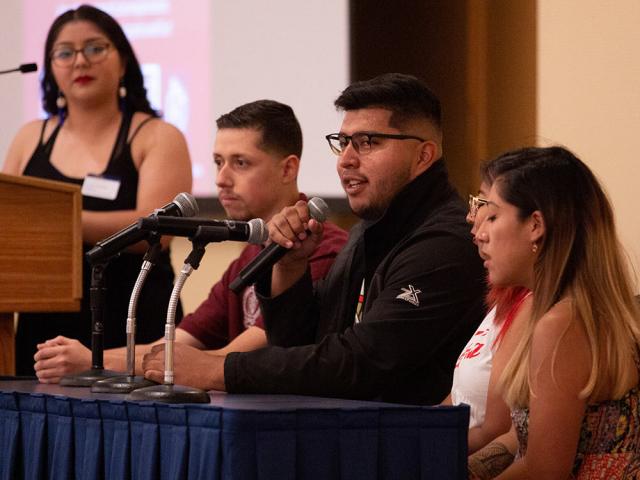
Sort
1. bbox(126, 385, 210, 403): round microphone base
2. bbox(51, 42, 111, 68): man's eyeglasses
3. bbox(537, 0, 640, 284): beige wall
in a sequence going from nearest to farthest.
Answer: bbox(126, 385, 210, 403): round microphone base
bbox(537, 0, 640, 284): beige wall
bbox(51, 42, 111, 68): man's eyeglasses

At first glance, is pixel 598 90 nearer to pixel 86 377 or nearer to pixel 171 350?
pixel 86 377

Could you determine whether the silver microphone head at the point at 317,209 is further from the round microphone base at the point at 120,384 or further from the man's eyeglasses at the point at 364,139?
the round microphone base at the point at 120,384

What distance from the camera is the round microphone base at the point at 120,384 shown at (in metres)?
2.39

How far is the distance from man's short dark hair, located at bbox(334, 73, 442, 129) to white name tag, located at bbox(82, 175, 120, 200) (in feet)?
3.24

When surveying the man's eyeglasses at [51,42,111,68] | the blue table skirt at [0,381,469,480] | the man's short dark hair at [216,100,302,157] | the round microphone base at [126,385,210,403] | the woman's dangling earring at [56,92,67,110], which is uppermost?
the man's eyeglasses at [51,42,111,68]

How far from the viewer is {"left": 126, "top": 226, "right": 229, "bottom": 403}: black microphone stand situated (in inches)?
82.8

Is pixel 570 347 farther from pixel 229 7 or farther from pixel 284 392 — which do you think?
pixel 229 7

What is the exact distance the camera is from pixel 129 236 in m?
2.39

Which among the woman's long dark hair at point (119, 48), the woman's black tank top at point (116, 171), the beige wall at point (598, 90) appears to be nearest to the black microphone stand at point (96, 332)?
the woman's black tank top at point (116, 171)

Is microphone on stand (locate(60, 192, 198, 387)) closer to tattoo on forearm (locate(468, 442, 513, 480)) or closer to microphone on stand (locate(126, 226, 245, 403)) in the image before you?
microphone on stand (locate(126, 226, 245, 403))

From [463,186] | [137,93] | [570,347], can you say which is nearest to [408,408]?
[570,347]

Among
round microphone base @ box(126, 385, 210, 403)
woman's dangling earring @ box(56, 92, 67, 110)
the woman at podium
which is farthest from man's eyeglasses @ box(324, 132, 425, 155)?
woman's dangling earring @ box(56, 92, 67, 110)

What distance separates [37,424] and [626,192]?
2080 mm

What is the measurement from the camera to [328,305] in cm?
309
